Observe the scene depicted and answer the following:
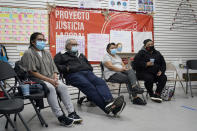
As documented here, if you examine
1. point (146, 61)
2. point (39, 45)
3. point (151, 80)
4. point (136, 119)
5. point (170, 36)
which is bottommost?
point (136, 119)

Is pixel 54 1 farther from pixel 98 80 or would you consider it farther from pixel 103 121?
pixel 103 121

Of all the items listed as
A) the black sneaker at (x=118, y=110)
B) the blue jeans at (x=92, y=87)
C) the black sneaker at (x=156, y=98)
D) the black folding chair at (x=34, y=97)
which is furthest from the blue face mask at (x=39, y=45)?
the black sneaker at (x=156, y=98)

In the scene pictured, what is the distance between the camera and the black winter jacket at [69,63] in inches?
133

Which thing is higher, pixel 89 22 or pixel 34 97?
pixel 89 22

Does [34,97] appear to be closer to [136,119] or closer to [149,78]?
[136,119]

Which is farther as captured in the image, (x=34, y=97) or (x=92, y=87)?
(x=92, y=87)

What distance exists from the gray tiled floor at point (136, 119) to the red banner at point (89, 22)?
224cm

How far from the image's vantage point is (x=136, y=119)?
291 cm

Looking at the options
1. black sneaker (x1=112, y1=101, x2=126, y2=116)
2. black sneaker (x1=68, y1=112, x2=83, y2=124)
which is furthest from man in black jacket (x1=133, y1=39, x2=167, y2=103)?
black sneaker (x1=68, y1=112, x2=83, y2=124)

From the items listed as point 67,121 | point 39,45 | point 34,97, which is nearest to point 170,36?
point 39,45

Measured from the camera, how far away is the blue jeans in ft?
9.95

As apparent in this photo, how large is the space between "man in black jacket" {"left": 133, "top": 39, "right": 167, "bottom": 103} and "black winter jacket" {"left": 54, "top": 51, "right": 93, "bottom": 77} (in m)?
1.30

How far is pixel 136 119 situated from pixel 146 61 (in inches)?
72.3

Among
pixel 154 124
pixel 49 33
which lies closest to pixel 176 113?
pixel 154 124
